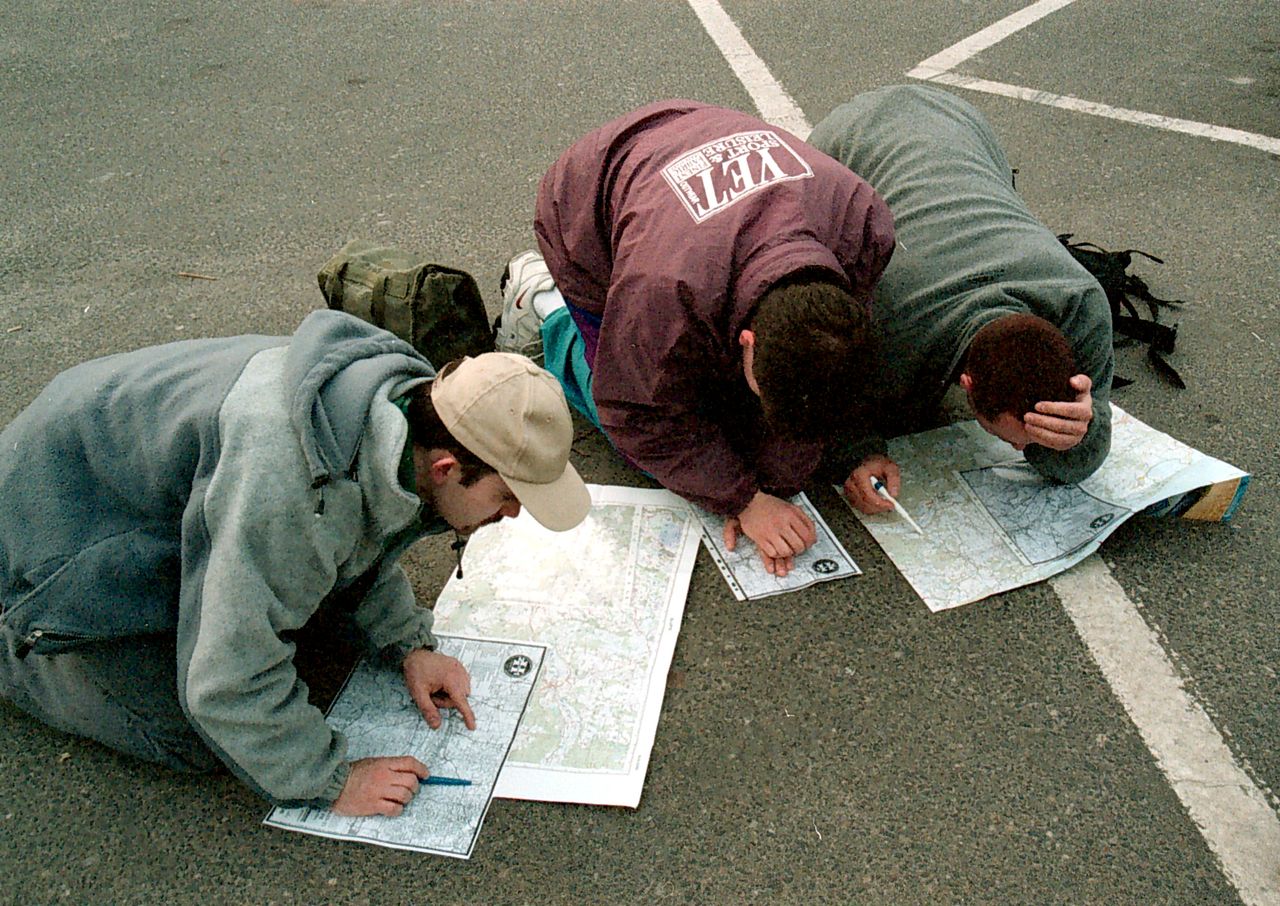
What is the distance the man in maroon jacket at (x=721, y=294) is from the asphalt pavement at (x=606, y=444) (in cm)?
26

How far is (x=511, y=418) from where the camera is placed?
147 centimetres

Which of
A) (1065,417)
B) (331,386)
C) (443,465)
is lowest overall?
(1065,417)

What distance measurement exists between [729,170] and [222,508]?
3.65 feet

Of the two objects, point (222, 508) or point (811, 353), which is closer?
point (222, 508)

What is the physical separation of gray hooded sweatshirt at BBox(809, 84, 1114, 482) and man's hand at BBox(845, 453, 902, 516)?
5 cm

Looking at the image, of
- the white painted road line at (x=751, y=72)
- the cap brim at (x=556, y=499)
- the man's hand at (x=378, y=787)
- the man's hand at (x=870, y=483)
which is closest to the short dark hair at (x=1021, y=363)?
the man's hand at (x=870, y=483)

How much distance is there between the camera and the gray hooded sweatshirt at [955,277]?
82.4 inches

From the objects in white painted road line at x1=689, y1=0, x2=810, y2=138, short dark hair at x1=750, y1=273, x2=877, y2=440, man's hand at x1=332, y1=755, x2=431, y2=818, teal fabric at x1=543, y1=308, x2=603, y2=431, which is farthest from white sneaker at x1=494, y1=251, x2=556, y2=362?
white painted road line at x1=689, y1=0, x2=810, y2=138

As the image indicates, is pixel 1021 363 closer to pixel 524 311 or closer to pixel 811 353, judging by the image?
pixel 811 353

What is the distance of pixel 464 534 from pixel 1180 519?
1.63 metres

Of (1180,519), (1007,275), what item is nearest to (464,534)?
(1007,275)

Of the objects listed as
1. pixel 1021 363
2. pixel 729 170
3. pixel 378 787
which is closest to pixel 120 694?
pixel 378 787

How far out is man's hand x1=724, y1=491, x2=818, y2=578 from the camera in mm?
2160

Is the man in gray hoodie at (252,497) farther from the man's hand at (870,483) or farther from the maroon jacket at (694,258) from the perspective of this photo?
the man's hand at (870,483)
